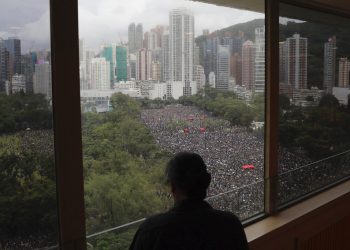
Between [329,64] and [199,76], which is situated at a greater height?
[329,64]

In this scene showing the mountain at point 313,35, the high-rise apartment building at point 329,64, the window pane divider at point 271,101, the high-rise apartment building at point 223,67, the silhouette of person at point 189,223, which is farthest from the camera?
the high-rise apartment building at point 329,64

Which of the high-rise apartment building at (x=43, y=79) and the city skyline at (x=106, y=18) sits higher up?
the city skyline at (x=106, y=18)

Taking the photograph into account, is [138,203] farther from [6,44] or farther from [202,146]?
[6,44]

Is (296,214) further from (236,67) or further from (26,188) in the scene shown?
(26,188)

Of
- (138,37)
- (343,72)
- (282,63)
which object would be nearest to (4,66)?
(138,37)

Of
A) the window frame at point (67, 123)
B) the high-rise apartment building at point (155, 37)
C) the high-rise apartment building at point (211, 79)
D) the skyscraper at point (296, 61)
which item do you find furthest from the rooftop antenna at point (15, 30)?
the skyscraper at point (296, 61)

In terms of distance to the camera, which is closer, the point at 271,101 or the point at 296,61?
the point at 271,101

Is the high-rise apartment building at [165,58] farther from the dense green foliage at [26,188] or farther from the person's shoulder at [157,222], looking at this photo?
the person's shoulder at [157,222]
